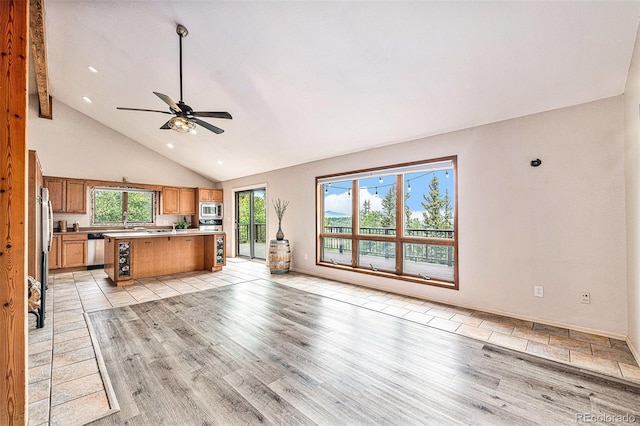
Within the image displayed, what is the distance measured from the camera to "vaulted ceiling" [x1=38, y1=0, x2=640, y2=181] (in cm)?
228

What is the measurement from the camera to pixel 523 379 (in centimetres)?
206

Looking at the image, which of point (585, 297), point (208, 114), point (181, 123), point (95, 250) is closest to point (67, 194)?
point (95, 250)

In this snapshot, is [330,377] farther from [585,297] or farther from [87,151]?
[87,151]

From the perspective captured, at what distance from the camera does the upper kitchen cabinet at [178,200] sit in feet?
25.4

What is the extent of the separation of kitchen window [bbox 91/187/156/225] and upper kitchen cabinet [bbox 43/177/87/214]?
33cm

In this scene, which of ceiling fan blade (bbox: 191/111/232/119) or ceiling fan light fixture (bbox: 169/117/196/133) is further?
ceiling fan light fixture (bbox: 169/117/196/133)

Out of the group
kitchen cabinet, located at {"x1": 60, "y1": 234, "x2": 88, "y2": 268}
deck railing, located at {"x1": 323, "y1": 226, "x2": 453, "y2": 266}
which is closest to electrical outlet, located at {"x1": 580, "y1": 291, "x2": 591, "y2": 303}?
deck railing, located at {"x1": 323, "y1": 226, "x2": 453, "y2": 266}


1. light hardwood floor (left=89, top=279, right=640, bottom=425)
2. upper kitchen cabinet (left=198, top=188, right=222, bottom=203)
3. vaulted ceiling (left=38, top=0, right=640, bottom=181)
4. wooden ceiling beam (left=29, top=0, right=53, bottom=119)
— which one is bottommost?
light hardwood floor (left=89, top=279, right=640, bottom=425)

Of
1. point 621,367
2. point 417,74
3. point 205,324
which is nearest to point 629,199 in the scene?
point 621,367

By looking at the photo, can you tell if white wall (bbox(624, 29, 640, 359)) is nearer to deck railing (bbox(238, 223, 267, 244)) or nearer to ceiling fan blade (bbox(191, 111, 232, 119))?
ceiling fan blade (bbox(191, 111, 232, 119))

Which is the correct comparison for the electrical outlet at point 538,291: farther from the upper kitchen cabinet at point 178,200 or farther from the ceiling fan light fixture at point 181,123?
the upper kitchen cabinet at point 178,200

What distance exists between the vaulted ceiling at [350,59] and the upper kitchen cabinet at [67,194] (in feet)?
8.19

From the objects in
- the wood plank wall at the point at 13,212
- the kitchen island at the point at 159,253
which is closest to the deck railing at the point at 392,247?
the kitchen island at the point at 159,253

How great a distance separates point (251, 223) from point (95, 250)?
11.9 ft
